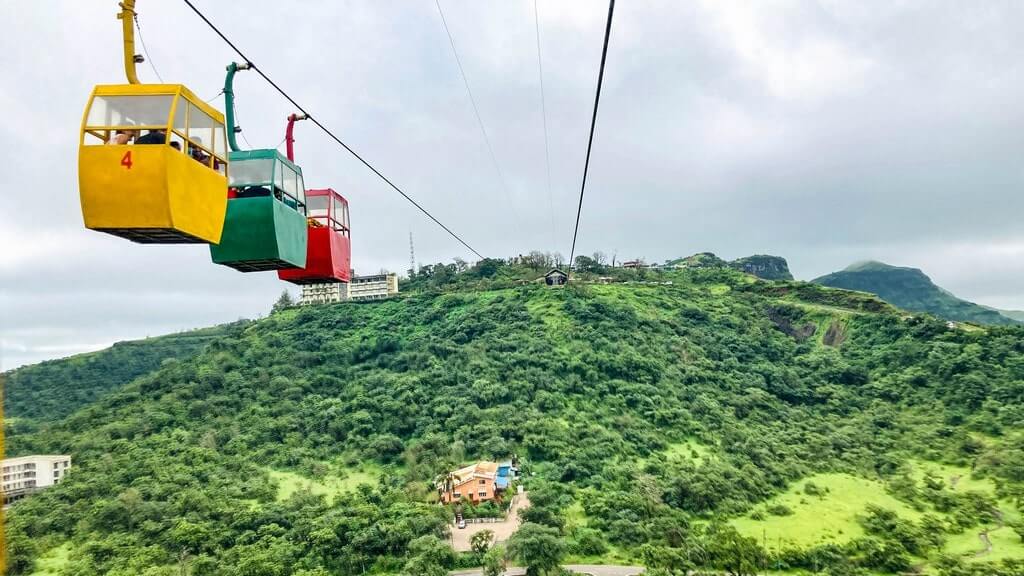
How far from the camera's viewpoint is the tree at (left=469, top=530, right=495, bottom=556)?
70.0ft

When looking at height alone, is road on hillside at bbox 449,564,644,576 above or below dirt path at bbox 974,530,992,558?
above

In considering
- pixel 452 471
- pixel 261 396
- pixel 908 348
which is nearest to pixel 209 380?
pixel 261 396

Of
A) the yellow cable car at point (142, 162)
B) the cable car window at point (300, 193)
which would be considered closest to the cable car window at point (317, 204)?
the cable car window at point (300, 193)

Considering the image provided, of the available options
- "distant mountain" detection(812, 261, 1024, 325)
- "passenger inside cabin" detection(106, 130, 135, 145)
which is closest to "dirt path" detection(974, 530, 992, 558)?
"passenger inside cabin" detection(106, 130, 135, 145)

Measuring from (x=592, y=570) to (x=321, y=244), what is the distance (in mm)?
17020

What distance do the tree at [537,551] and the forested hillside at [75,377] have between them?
4837cm

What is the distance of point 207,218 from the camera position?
16.3ft

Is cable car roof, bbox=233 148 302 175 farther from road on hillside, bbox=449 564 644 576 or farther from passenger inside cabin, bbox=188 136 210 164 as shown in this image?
road on hillside, bbox=449 564 644 576

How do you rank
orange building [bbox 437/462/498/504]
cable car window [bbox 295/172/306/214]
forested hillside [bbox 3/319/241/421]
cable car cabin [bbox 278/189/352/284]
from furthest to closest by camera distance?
forested hillside [bbox 3/319/241/421]
orange building [bbox 437/462/498/504]
cable car cabin [bbox 278/189/352/284]
cable car window [bbox 295/172/306/214]

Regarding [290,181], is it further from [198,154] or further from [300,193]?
[198,154]

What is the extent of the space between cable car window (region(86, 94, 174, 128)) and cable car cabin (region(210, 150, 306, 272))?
4.31 ft

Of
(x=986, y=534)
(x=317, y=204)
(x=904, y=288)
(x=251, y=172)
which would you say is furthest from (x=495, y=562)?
(x=904, y=288)

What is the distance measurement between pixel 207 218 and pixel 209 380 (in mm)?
37588

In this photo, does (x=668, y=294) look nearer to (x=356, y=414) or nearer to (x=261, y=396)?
(x=356, y=414)
